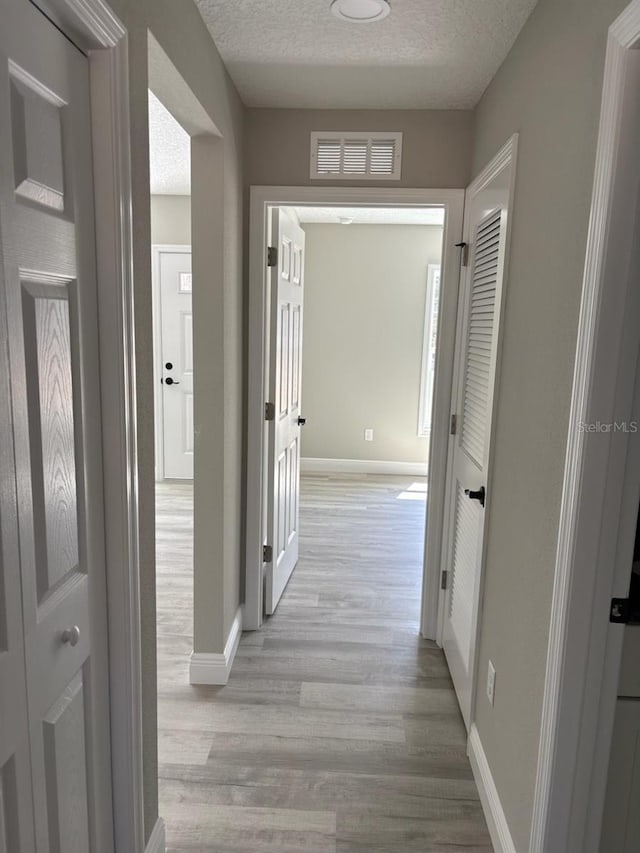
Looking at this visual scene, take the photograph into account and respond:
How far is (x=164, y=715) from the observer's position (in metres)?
2.32

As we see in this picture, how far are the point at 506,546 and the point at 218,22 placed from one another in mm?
1875

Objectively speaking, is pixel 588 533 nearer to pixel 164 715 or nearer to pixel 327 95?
pixel 164 715

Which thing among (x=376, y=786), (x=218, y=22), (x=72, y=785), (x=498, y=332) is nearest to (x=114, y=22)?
(x=218, y=22)

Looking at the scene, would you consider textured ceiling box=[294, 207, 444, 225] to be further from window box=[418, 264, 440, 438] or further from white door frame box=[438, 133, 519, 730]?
white door frame box=[438, 133, 519, 730]

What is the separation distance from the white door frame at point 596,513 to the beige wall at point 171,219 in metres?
4.48

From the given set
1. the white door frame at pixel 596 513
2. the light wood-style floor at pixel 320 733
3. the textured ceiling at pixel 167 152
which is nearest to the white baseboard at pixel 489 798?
the light wood-style floor at pixel 320 733

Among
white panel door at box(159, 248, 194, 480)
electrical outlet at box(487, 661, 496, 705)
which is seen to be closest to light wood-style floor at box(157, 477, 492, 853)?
electrical outlet at box(487, 661, 496, 705)

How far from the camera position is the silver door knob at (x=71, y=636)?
44.8 inches

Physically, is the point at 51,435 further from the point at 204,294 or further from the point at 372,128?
the point at 372,128

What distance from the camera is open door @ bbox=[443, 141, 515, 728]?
2.07 metres

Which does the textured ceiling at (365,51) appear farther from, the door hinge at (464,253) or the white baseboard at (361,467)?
the white baseboard at (361,467)

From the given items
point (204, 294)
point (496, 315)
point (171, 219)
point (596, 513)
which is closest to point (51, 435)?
point (596, 513)

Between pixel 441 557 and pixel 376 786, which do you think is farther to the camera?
pixel 441 557

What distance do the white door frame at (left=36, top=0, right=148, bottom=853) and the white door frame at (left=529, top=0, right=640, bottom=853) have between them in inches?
37.9
